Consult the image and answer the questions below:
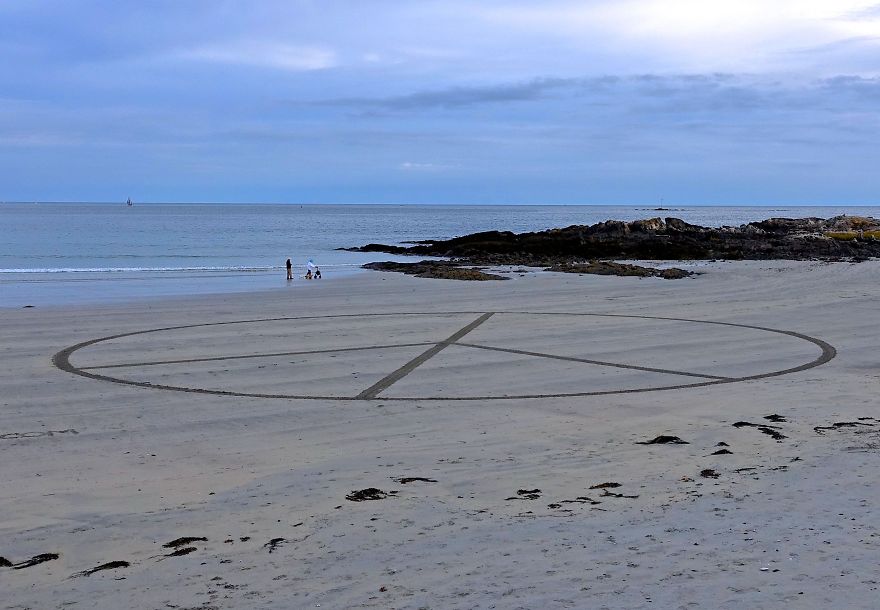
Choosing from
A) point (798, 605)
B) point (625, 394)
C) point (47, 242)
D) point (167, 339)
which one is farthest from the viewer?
point (47, 242)

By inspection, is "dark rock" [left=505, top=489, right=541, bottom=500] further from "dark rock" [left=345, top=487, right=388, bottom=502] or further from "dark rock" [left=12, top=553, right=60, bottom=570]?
"dark rock" [left=12, top=553, right=60, bottom=570]

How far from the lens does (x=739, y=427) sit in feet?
27.9

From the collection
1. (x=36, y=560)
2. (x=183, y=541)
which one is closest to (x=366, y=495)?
(x=183, y=541)

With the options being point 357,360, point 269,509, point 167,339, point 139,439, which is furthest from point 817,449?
point 167,339

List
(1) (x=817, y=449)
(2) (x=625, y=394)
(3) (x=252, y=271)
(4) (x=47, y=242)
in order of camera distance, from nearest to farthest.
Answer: (1) (x=817, y=449)
(2) (x=625, y=394)
(3) (x=252, y=271)
(4) (x=47, y=242)

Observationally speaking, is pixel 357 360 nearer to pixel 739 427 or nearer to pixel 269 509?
pixel 739 427

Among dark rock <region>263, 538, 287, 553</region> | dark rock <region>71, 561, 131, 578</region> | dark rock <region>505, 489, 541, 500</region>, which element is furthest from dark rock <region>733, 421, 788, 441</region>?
dark rock <region>71, 561, 131, 578</region>

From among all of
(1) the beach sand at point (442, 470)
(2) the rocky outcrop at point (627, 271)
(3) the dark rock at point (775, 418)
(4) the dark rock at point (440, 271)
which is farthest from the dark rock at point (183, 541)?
(2) the rocky outcrop at point (627, 271)

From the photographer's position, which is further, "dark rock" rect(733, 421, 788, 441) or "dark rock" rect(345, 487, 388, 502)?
"dark rock" rect(733, 421, 788, 441)

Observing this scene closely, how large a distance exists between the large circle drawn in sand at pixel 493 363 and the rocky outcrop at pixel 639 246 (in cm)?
1907

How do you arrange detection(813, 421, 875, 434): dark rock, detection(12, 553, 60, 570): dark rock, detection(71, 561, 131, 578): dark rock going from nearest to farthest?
detection(71, 561, 131, 578): dark rock → detection(12, 553, 60, 570): dark rock → detection(813, 421, 875, 434): dark rock

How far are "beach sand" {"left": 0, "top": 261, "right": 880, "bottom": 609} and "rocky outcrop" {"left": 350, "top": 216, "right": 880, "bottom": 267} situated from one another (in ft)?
76.2

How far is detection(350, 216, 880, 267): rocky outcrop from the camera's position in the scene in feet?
134

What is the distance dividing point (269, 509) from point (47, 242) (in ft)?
216
